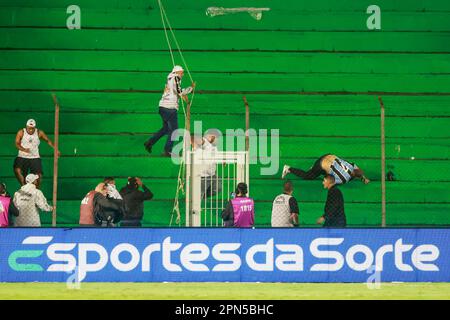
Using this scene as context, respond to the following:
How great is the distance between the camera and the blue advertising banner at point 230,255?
733 inches

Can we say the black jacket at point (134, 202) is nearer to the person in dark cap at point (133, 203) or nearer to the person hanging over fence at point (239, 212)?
the person in dark cap at point (133, 203)

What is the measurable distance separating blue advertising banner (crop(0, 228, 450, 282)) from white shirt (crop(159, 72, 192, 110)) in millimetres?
5187

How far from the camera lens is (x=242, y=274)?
1875cm

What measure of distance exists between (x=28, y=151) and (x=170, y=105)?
2.96m

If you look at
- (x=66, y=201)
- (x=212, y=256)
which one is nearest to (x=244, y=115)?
(x=66, y=201)

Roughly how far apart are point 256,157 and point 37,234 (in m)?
6.28

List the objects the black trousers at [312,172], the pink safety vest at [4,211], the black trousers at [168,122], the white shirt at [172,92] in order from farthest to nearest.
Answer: the black trousers at [312,172], the white shirt at [172,92], the black trousers at [168,122], the pink safety vest at [4,211]

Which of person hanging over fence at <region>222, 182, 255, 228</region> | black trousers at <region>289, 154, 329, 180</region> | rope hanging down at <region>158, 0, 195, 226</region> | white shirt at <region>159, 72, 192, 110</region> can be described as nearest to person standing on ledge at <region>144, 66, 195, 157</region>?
white shirt at <region>159, 72, 192, 110</region>

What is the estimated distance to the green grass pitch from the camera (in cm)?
1678

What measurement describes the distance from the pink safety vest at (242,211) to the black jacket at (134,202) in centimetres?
206

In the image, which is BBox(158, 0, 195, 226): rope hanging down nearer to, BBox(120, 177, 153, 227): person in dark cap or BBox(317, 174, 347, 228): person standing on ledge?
BBox(120, 177, 153, 227): person in dark cap

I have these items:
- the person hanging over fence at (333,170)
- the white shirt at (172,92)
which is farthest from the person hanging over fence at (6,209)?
the person hanging over fence at (333,170)

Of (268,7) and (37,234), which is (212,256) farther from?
(268,7)

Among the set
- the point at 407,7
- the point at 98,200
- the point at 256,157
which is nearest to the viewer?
the point at 98,200
